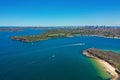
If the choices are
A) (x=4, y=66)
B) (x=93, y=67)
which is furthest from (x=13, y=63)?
(x=93, y=67)

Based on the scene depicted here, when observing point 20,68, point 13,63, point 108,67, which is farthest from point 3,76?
point 108,67

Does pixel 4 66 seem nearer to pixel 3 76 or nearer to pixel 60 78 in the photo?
pixel 3 76

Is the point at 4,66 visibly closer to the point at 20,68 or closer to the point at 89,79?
the point at 20,68

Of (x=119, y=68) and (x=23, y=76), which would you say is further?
(x=119, y=68)

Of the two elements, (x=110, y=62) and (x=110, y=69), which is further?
(x=110, y=62)

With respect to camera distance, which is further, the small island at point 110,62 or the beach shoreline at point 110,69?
the small island at point 110,62

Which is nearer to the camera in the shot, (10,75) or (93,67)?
(10,75)

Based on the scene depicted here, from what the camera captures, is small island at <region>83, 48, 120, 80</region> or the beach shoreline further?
small island at <region>83, 48, 120, 80</region>

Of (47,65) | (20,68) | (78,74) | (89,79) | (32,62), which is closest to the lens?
(89,79)

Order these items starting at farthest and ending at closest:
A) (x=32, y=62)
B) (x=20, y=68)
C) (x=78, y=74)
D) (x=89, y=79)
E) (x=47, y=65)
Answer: (x=32, y=62), (x=47, y=65), (x=20, y=68), (x=78, y=74), (x=89, y=79)
